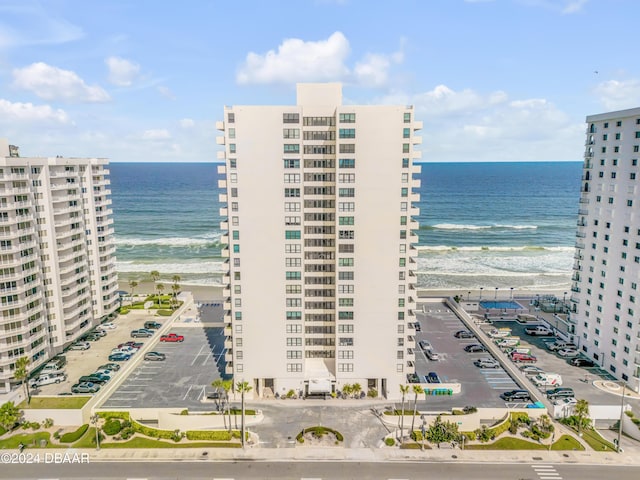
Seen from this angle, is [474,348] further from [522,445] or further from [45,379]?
[45,379]

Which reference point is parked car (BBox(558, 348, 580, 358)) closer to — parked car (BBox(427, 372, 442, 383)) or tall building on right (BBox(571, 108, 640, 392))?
tall building on right (BBox(571, 108, 640, 392))

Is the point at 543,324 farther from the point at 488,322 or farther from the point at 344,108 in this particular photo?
the point at 344,108

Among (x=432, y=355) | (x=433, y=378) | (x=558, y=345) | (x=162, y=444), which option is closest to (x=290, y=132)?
(x=162, y=444)

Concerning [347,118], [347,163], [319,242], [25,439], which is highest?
[347,118]

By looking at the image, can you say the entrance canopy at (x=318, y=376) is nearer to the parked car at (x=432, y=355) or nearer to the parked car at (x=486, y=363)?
the parked car at (x=432, y=355)

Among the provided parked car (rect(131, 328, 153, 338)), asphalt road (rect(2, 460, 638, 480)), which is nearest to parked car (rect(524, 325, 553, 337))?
asphalt road (rect(2, 460, 638, 480))

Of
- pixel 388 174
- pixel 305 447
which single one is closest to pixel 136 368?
pixel 305 447
